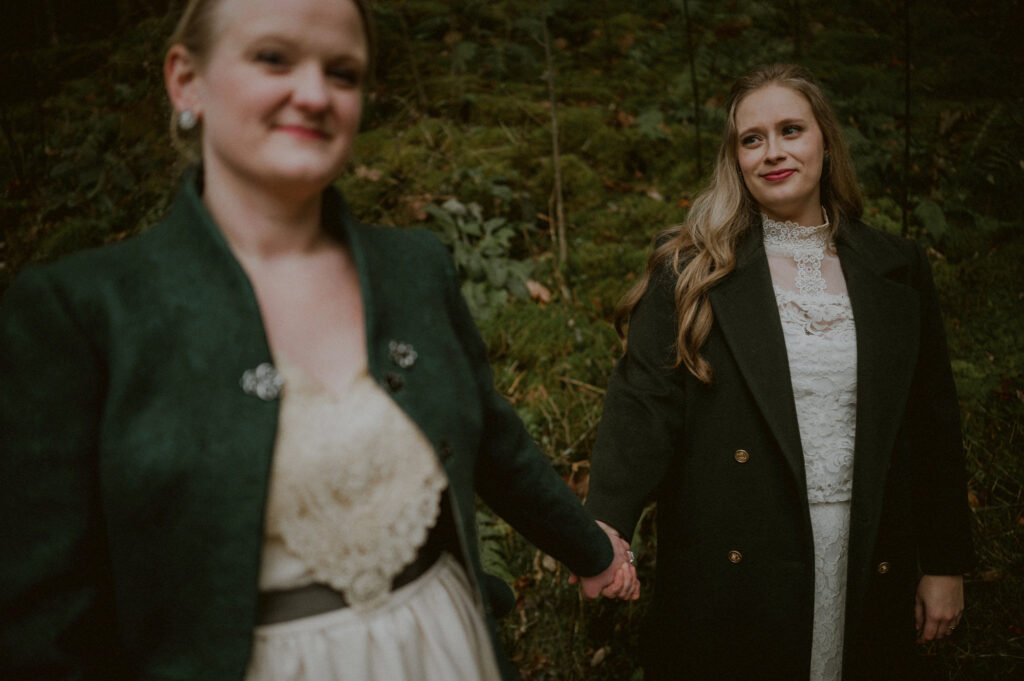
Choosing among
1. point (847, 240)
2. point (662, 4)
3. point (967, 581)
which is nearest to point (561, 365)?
point (847, 240)

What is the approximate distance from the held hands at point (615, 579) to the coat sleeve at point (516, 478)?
0.10 metres

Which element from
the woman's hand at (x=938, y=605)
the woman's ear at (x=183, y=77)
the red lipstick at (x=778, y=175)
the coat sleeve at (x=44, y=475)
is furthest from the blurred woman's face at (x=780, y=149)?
the coat sleeve at (x=44, y=475)

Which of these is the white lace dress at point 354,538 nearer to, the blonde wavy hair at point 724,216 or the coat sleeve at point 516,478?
the coat sleeve at point 516,478

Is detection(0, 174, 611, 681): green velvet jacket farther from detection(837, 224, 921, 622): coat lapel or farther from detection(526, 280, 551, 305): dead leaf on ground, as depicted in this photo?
detection(526, 280, 551, 305): dead leaf on ground

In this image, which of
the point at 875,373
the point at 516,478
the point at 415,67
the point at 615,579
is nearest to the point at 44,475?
the point at 516,478

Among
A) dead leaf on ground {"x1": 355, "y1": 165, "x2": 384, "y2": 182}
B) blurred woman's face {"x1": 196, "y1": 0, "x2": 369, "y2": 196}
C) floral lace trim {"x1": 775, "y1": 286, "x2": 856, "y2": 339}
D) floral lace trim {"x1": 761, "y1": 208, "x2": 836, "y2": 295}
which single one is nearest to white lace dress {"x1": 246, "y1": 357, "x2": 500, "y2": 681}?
blurred woman's face {"x1": 196, "y1": 0, "x2": 369, "y2": 196}

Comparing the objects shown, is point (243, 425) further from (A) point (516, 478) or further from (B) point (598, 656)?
(B) point (598, 656)

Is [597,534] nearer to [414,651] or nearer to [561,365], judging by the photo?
[414,651]

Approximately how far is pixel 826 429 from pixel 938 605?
2.95ft

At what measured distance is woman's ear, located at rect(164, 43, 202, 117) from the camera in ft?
3.98

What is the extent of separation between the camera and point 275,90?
1.15 meters

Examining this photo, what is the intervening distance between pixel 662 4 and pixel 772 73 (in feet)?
19.4

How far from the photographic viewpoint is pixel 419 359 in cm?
133

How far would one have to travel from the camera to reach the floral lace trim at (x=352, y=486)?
117cm
